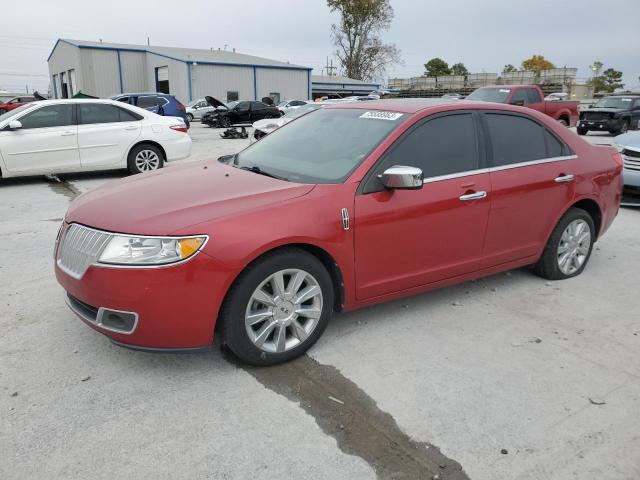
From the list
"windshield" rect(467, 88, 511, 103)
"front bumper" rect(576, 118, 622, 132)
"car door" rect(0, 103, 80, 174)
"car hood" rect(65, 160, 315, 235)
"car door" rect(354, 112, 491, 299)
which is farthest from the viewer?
"front bumper" rect(576, 118, 622, 132)

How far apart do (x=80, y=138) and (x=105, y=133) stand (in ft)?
1.41

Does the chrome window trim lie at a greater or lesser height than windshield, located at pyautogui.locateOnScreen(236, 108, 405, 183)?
lesser

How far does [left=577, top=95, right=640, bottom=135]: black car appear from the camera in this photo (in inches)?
790

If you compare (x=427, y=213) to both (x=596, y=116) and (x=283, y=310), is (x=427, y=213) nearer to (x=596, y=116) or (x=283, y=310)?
(x=283, y=310)

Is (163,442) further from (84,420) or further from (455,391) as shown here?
(455,391)

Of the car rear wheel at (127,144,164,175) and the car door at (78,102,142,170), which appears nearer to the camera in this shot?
the car door at (78,102,142,170)

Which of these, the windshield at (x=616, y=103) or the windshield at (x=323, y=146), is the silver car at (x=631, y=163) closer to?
the windshield at (x=323, y=146)

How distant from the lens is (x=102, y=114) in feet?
31.9

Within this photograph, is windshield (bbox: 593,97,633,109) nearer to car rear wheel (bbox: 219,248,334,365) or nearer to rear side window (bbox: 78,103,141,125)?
rear side window (bbox: 78,103,141,125)

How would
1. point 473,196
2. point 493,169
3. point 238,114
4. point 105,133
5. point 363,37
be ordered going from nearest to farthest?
point 473,196
point 493,169
point 105,133
point 238,114
point 363,37

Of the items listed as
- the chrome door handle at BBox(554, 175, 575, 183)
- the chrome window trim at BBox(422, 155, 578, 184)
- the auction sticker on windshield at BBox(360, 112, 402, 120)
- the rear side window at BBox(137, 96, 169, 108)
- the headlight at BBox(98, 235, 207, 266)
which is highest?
the rear side window at BBox(137, 96, 169, 108)

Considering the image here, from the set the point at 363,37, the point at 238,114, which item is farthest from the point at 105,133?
the point at 363,37

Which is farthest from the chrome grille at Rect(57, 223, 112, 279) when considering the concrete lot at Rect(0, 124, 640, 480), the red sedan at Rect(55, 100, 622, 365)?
the concrete lot at Rect(0, 124, 640, 480)

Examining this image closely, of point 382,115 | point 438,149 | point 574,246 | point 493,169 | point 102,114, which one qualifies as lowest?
point 574,246
